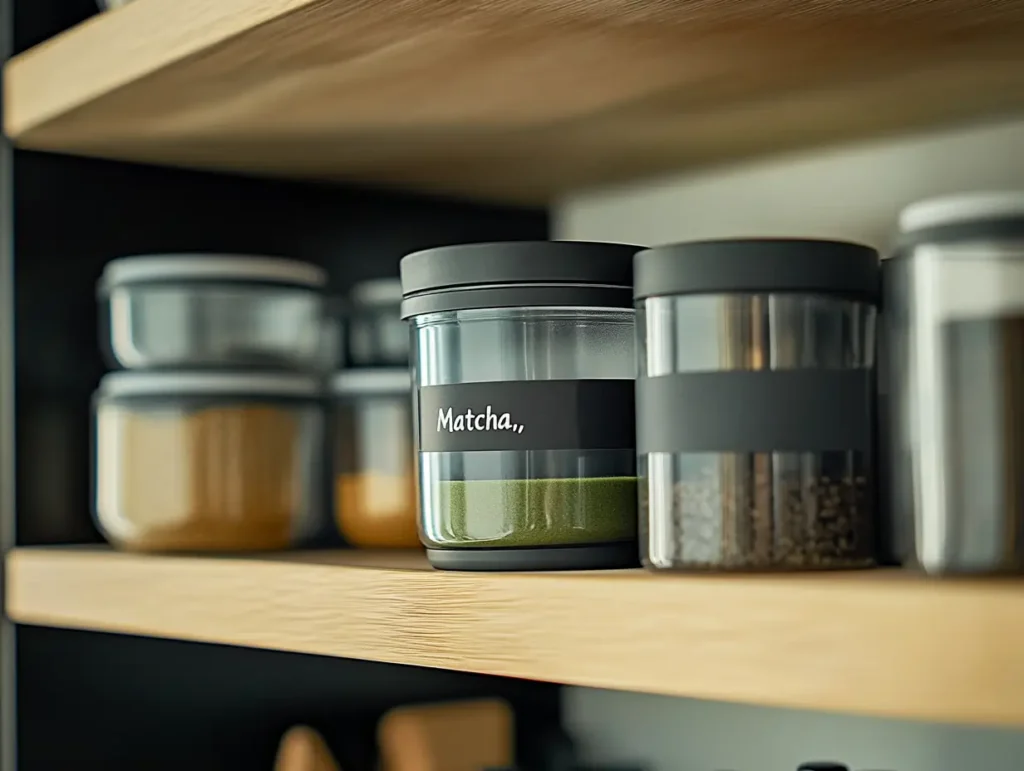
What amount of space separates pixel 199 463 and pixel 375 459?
0.12 m

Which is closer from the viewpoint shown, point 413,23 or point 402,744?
point 413,23

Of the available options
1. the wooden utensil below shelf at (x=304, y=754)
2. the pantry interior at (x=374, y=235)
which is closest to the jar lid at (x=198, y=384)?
the pantry interior at (x=374, y=235)

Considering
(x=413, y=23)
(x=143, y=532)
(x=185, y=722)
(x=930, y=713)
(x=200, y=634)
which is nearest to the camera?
(x=930, y=713)

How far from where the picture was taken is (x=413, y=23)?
0.81m

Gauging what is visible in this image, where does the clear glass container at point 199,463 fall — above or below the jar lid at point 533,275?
below

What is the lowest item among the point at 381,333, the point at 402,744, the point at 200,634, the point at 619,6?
the point at 402,744

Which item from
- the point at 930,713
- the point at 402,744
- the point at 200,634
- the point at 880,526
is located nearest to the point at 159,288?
the point at 200,634

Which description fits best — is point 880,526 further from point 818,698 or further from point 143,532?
point 143,532

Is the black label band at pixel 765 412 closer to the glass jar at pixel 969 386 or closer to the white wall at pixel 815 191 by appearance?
the glass jar at pixel 969 386

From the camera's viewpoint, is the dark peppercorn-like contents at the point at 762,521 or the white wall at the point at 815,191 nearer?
the dark peppercorn-like contents at the point at 762,521

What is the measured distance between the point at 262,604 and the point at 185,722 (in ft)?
1.15

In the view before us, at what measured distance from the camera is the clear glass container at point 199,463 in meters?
1.03

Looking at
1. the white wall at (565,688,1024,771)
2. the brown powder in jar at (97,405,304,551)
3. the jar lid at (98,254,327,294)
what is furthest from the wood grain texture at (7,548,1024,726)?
the white wall at (565,688,1024,771)

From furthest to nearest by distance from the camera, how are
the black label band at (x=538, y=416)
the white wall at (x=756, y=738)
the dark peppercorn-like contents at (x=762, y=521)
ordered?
the white wall at (x=756, y=738) → the black label band at (x=538, y=416) → the dark peppercorn-like contents at (x=762, y=521)
